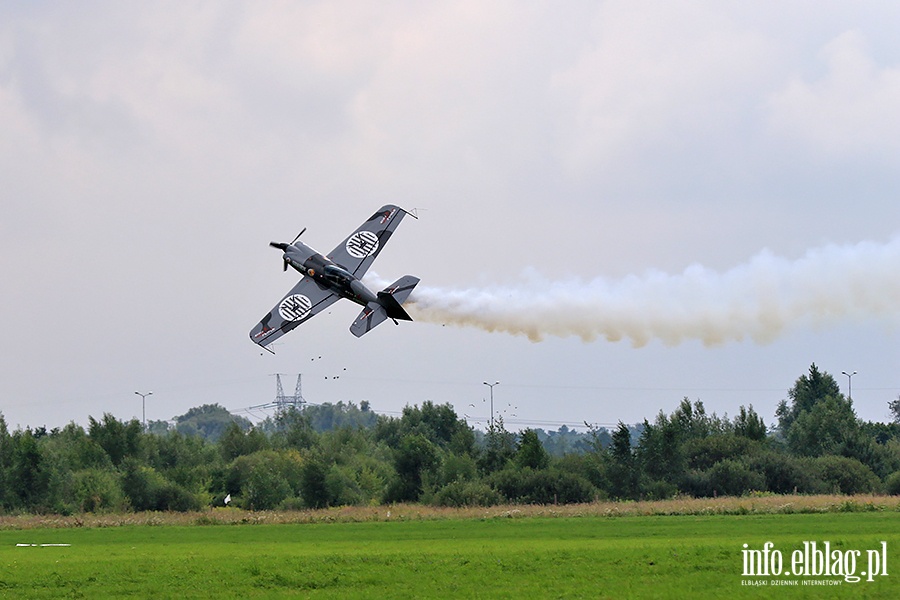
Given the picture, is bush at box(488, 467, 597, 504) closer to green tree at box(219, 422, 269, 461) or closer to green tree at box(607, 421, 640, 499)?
green tree at box(607, 421, 640, 499)

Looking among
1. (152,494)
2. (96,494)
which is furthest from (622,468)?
(96,494)

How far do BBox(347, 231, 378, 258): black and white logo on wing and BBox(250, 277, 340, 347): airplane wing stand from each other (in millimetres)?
4537

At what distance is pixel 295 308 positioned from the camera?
6656 centimetres

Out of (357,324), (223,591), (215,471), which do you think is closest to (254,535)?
(357,324)

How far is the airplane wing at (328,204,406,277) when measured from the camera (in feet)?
228

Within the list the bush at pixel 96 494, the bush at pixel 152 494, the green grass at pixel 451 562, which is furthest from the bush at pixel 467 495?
the green grass at pixel 451 562

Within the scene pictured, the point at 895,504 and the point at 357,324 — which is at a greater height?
the point at 357,324

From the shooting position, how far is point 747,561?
4353 cm

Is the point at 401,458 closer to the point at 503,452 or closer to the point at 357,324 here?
the point at 503,452

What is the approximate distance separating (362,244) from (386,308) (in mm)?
9205

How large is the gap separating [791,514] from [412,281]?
1117 inches

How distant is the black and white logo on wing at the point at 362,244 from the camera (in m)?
70.8

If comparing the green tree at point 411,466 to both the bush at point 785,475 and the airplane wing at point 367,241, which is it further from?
the airplane wing at point 367,241

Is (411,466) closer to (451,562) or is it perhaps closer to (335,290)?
(335,290)
